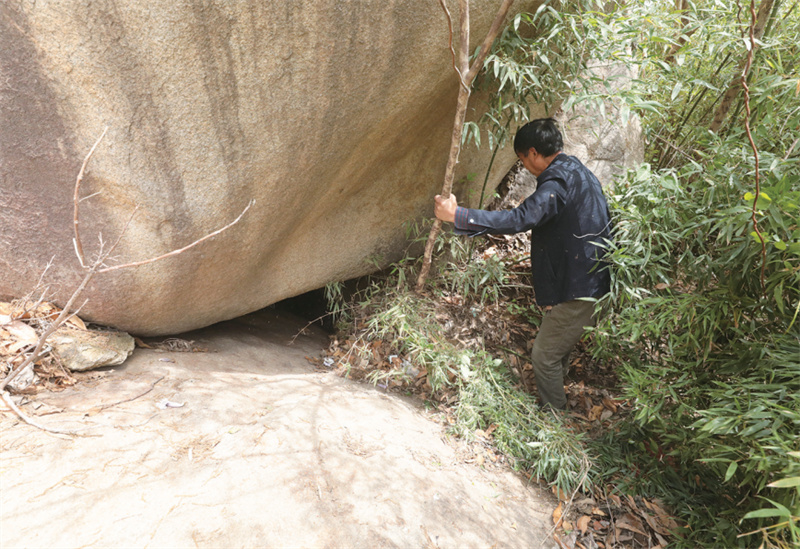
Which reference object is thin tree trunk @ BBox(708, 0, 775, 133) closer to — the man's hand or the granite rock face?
the granite rock face

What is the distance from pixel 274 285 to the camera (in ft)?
10.1

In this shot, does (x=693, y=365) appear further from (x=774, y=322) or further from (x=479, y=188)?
(x=479, y=188)

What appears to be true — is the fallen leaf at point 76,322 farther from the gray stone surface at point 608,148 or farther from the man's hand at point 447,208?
the gray stone surface at point 608,148

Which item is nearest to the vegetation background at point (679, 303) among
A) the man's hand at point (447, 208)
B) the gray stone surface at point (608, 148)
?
the man's hand at point (447, 208)

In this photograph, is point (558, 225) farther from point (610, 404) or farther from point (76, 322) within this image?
point (76, 322)

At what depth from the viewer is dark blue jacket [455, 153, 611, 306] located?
2.54m

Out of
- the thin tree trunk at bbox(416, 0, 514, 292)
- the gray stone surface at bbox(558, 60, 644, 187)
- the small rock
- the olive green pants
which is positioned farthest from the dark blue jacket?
the small rock

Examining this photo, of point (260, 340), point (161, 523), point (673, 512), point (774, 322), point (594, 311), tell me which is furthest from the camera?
point (260, 340)

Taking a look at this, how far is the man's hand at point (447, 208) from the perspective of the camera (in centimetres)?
261

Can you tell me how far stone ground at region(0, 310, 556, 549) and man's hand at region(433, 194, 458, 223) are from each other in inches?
46.7

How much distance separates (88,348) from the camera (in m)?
2.29

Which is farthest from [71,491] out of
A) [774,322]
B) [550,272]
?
[774,322]

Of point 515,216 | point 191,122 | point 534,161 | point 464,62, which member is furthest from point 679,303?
point 191,122

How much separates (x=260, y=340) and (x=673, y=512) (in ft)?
9.09
